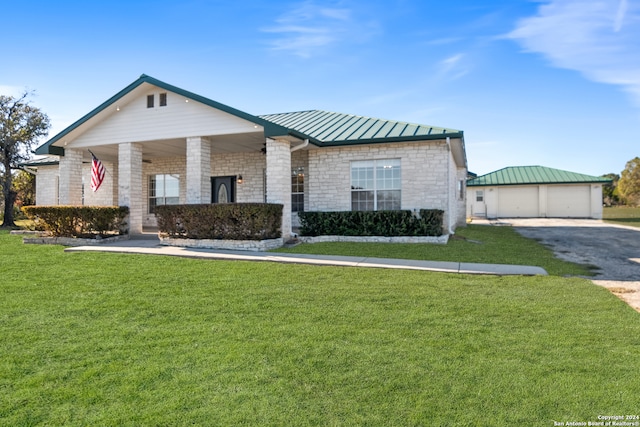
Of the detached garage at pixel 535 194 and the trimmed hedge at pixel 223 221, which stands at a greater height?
the detached garage at pixel 535 194

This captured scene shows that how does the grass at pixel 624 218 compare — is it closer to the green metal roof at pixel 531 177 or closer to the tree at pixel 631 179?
the green metal roof at pixel 531 177

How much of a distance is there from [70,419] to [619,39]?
13721mm

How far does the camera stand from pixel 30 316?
5.27 meters

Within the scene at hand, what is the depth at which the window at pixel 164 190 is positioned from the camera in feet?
61.6

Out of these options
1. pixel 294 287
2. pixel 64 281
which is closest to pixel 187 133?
pixel 64 281

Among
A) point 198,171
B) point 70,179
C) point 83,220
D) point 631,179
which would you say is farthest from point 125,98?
point 631,179

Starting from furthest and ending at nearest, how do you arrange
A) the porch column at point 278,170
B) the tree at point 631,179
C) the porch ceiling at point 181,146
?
1. the tree at point 631,179
2. the porch ceiling at point 181,146
3. the porch column at point 278,170

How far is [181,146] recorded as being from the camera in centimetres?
1561

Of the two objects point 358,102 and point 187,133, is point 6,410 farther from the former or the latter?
point 358,102

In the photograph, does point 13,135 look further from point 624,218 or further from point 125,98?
point 624,218

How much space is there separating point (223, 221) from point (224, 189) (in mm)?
5854

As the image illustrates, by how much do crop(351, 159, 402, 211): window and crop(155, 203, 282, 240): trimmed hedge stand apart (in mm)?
3431

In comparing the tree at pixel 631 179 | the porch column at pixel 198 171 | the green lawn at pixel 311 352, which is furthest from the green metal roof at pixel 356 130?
the tree at pixel 631 179

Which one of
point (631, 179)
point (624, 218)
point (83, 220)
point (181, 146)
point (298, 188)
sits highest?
point (631, 179)
